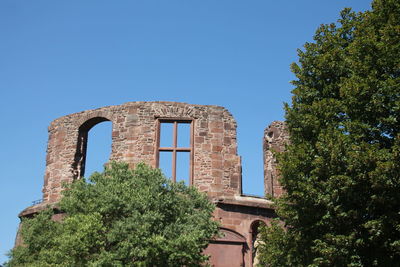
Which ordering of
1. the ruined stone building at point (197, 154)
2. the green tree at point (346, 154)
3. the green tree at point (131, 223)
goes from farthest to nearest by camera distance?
the ruined stone building at point (197, 154) → the green tree at point (131, 223) → the green tree at point (346, 154)

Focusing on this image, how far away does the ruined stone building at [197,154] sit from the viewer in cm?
2178

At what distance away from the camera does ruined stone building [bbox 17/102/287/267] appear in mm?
21781

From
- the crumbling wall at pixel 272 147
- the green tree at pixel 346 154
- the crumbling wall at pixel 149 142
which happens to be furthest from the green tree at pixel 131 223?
the crumbling wall at pixel 272 147

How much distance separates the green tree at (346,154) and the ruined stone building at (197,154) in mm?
5325

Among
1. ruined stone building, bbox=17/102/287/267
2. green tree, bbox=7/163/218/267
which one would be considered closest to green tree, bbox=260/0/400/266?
green tree, bbox=7/163/218/267

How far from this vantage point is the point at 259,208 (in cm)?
2236

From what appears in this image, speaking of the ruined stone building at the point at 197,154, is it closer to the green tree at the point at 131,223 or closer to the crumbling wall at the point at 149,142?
the crumbling wall at the point at 149,142

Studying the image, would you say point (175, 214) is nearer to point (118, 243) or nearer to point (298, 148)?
point (118, 243)

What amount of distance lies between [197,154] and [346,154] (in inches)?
364

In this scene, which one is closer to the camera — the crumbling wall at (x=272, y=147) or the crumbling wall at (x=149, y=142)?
the crumbling wall at (x=149, y=142)

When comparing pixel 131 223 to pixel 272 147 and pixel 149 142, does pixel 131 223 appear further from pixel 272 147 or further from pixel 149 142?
pixel 272 147

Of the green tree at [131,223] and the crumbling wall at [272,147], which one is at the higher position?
the crumbling wall at [272,147]

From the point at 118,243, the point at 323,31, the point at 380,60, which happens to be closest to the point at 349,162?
the point at 380,60

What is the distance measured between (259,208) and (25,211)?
9749mm
